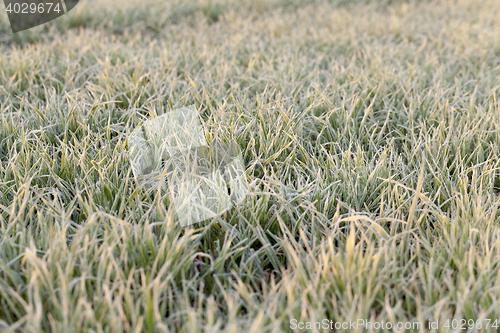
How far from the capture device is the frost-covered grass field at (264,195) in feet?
2.98

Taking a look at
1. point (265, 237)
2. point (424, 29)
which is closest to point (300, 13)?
point (424, 29)

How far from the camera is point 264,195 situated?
131cm

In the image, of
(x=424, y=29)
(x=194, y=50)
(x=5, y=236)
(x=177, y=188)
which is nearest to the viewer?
(x=5, y=236)

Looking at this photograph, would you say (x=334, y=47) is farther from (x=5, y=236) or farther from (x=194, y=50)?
(x=5, y=236)

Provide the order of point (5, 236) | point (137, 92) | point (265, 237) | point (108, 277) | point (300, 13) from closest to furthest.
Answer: point (108, 277)
point (5, 236)
point (265, 237)
point (137, 92)
point (300, 13)

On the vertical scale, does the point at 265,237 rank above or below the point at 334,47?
below

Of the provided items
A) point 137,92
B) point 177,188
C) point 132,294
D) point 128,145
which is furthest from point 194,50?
point 132,294

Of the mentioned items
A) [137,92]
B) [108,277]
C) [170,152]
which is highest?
[137,92]

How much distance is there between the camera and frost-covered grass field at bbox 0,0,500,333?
91 centimetres

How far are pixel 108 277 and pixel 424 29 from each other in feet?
12.2

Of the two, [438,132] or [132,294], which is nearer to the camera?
[132,294]

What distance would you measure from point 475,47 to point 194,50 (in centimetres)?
211

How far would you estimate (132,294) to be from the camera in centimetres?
96

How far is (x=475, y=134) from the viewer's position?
173 centimetres
